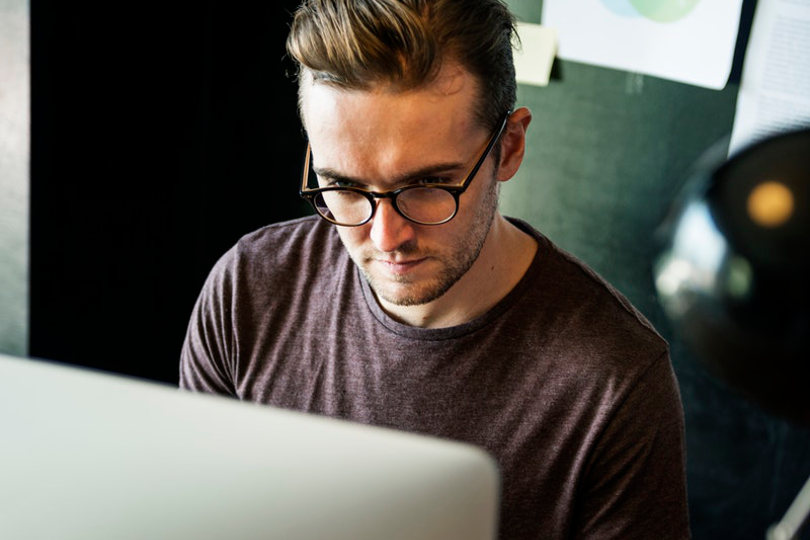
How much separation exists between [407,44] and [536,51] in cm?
69

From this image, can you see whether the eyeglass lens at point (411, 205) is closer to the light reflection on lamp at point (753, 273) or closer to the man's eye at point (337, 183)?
the man's eye at point (337, 183)

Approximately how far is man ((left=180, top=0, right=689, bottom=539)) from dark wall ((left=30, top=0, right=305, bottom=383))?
0.65 meters

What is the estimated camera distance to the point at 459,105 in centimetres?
89

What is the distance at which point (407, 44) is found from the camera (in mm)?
888

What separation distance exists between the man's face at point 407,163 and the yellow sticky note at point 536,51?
2.08 ft

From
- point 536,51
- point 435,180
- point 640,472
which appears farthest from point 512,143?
point 536,51

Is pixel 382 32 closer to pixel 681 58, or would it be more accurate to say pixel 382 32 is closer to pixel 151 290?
pixel 681 58

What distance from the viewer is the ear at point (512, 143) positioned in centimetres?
100

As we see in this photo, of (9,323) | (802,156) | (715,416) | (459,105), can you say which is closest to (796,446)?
(715,416)

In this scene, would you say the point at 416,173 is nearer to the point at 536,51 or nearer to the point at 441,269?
the point at 441,269

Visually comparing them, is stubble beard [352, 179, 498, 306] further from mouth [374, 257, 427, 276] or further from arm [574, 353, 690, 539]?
arm [574, 353, 690, 539]


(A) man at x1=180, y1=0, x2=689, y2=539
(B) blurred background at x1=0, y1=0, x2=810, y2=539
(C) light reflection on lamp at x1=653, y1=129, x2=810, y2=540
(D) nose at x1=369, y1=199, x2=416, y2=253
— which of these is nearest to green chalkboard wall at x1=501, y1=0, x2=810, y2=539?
(B) blurred background at x1=0, y1=0, x2=810, y2=539

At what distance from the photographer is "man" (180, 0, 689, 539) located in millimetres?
886

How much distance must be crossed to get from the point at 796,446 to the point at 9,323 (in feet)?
4.87
